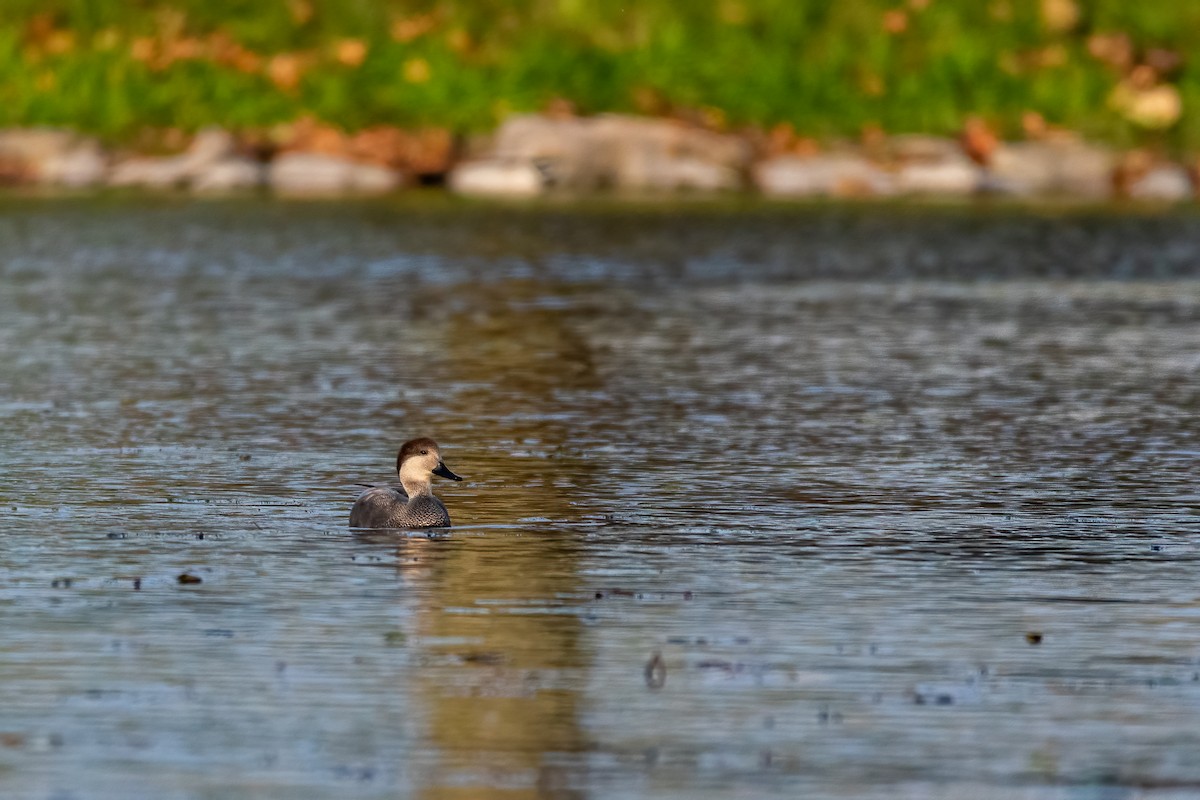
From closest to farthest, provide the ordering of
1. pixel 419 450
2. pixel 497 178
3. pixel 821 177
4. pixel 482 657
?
pixel 482 657
pixel 419 450
pixel 821 177
pixel 497 178

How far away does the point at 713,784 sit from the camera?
32.9 feet

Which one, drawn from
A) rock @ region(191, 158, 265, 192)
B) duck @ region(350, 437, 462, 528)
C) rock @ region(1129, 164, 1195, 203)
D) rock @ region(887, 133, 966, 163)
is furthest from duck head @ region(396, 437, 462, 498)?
rock @ region(887, 133, 966, 163)

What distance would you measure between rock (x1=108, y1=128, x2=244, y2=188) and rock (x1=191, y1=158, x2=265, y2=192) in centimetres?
11

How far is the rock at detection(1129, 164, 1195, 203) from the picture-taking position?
56.7 meters

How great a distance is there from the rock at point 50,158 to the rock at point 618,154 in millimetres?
8890

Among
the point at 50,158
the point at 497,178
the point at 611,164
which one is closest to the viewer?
the point at 497,178

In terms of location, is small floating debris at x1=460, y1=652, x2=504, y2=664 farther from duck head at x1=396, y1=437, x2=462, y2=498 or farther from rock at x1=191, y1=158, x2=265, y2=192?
rock at x1=191, y1=158, x2=265, y2=192

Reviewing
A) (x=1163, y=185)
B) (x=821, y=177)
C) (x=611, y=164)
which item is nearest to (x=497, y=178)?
(x=611, y=164)

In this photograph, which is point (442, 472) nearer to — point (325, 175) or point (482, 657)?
point (482, 657)

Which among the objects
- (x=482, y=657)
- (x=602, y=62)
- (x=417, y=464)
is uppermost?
(x=602, y=62)

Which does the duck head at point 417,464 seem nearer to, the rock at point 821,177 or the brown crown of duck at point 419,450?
the brown crown of duck at point 419,450

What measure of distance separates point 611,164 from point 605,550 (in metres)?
45.3

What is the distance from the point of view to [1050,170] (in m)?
59.0

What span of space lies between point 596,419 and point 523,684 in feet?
34.5
